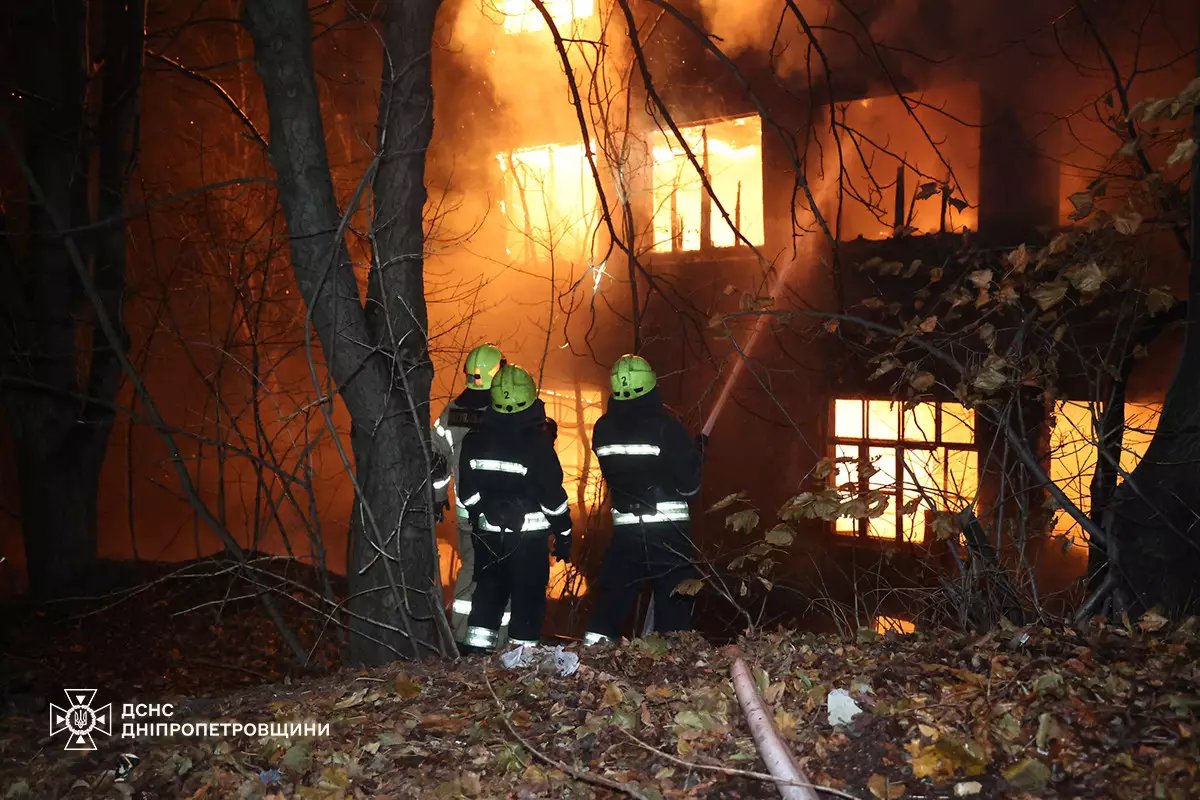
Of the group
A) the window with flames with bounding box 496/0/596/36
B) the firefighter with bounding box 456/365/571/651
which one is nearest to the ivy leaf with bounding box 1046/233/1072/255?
the firefighter with bounding box 456/365/571/651

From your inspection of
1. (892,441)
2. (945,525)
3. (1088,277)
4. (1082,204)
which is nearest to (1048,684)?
(945,525)

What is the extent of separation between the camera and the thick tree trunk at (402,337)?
4.55 m

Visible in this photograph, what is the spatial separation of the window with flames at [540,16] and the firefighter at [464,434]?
24.7ft

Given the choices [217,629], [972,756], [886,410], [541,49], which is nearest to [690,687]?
[972,756]

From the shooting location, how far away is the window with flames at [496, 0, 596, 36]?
A: 12.5 metres

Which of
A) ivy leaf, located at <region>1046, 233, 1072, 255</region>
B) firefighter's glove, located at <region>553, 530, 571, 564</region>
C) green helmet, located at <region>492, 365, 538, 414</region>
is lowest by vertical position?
firefighter's glove, located at <region>553, 530, 571, 564</region>

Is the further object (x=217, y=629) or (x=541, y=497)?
(x=217, y=629)

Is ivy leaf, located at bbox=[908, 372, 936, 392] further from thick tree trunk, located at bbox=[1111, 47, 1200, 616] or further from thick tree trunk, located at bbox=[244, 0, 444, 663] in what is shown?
thick tree trunk, located at bbox=[244, 0, 444, 663]

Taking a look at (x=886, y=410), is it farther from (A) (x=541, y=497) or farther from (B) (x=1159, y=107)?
(B) (x=1159, y=107)

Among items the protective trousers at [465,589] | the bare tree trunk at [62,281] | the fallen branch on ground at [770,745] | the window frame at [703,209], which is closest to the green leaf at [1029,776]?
the fallen branch on ground at [770,745]

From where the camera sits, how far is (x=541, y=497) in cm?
552

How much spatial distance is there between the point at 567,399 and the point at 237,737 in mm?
10271

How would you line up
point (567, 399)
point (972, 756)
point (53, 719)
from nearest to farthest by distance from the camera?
point (972, 756) → point (53, 719) → point (567, 399)

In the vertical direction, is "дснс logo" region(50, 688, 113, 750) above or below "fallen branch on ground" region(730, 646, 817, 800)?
below
